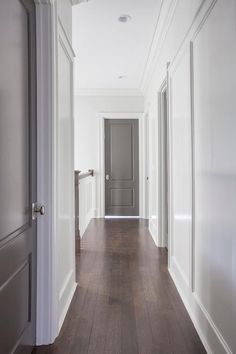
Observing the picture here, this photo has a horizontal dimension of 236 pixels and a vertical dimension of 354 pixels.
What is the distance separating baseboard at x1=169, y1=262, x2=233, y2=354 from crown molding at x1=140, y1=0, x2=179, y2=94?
8.34 feet

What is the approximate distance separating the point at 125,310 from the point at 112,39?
324 centimetres

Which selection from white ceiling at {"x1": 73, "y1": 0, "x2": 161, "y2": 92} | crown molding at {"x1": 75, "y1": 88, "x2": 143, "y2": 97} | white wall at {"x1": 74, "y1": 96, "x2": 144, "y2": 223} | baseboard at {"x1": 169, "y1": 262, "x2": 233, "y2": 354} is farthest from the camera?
white wall at {"x1": 74, "y1": 96, "x2": 144, "y2": 223}

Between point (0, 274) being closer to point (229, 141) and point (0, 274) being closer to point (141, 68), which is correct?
point (229, 141)

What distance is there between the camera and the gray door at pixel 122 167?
7035 mm

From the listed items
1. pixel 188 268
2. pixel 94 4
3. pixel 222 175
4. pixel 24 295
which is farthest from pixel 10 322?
pixel 94 4

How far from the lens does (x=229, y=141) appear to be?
1.61 meters

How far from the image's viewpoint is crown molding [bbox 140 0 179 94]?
3124 mm

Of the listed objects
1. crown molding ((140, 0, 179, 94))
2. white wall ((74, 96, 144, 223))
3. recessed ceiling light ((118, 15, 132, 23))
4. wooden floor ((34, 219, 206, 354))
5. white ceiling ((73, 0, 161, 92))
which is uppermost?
white ceiling ((73, 0, 161, 92))

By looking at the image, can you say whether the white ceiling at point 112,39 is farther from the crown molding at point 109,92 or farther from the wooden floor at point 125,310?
the wooden floor at point 125,310

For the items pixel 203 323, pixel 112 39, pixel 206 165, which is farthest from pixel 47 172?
pixel 112 39

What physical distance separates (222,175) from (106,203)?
5429 mm

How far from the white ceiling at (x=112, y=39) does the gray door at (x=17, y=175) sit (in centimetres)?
168

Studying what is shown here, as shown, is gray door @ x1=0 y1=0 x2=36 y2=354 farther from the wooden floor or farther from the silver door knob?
the wooden floor

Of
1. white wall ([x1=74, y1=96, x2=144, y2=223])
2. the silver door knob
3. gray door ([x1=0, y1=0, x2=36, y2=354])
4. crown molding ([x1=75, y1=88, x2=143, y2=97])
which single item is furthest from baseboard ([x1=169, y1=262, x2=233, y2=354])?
crown molding ([x1=75, y1=88, x2=143, y2=97])
